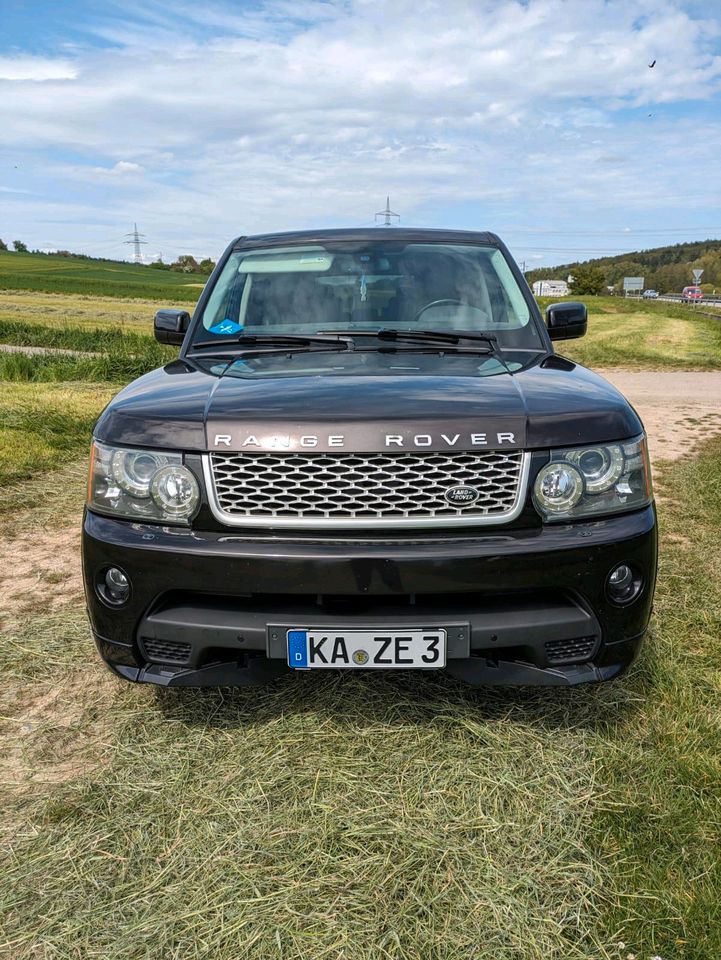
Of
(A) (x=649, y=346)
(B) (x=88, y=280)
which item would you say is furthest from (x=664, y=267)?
(A) (x=649, y=346)

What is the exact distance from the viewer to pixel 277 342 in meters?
3.54

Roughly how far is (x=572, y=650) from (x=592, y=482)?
0.54 meters

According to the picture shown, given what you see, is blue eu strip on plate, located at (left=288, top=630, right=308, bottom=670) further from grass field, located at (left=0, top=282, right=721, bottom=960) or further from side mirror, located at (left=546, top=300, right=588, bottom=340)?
side mirror, located at (left=546, top=300, right=588, bottom=340)

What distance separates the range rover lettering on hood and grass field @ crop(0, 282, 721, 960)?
1.10m

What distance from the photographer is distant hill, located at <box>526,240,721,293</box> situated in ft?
446

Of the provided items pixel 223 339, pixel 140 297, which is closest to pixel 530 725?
pixel 223 339

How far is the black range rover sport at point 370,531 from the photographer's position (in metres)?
2.48

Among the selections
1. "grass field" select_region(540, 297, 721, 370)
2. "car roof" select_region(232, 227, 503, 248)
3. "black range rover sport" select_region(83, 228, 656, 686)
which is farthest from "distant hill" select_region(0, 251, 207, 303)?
"black range rover sport" select_region(83, 228, 656, 686)

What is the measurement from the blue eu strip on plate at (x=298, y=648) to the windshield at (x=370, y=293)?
1.64 meters

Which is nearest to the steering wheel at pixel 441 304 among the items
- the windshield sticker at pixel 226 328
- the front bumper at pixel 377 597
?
the windshield sticker at pixel 226 328

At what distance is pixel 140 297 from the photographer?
65875 millimetres

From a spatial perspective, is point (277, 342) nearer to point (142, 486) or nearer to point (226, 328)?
point (226, 328)

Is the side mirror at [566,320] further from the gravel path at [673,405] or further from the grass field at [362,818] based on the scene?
the gravel path at [673,405]

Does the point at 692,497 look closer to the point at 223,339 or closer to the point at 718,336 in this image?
the point at 223,339
